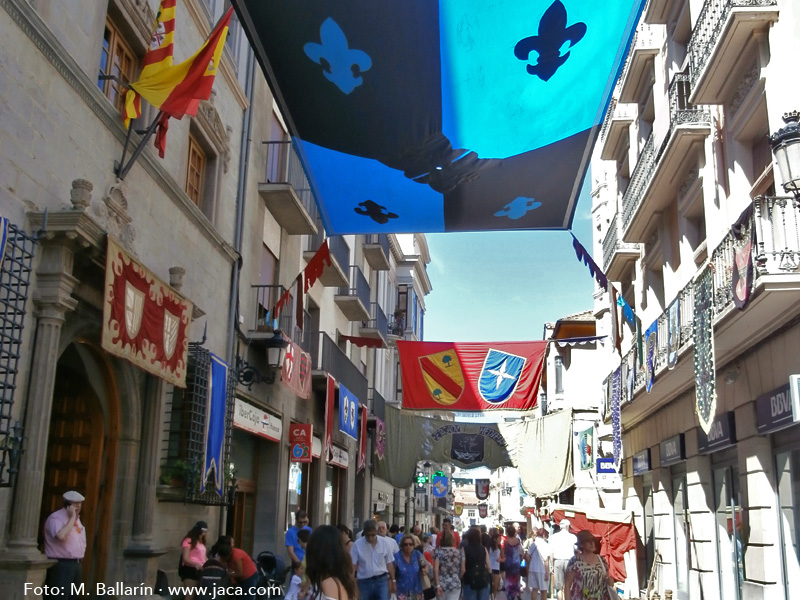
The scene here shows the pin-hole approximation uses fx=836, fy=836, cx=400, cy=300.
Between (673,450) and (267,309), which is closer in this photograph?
(267,309)

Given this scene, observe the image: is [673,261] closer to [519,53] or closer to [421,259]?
[519,53]

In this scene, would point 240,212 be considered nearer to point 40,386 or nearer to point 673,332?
point 40,386

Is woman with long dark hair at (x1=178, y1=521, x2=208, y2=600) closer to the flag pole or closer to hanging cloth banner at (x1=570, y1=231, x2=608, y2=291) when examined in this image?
the flag pole

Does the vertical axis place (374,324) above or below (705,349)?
above

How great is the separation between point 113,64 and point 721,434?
407 inches

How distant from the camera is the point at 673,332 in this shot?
14586 mm

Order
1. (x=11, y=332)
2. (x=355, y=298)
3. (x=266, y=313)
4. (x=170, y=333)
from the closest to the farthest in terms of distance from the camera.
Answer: (x=11, y=332) → (x=170, y=333) → (x=266, y=313) → (x=355, y=298)

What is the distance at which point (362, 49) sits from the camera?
8.80m

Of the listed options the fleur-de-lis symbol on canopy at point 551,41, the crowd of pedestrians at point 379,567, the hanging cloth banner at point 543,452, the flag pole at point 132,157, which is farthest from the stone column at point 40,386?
the hanging cloth banner at point 543,452

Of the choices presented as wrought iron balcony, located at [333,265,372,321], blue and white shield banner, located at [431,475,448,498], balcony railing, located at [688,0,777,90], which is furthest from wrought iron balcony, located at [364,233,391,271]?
balcony railing, located at [688,0,777,90]

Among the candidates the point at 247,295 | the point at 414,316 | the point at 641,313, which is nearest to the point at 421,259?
the point at 414,316

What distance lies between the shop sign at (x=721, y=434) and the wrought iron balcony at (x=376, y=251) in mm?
15111

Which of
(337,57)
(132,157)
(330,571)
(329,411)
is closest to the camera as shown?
(330,571)

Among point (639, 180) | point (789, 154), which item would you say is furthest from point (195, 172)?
point (639, 180)
